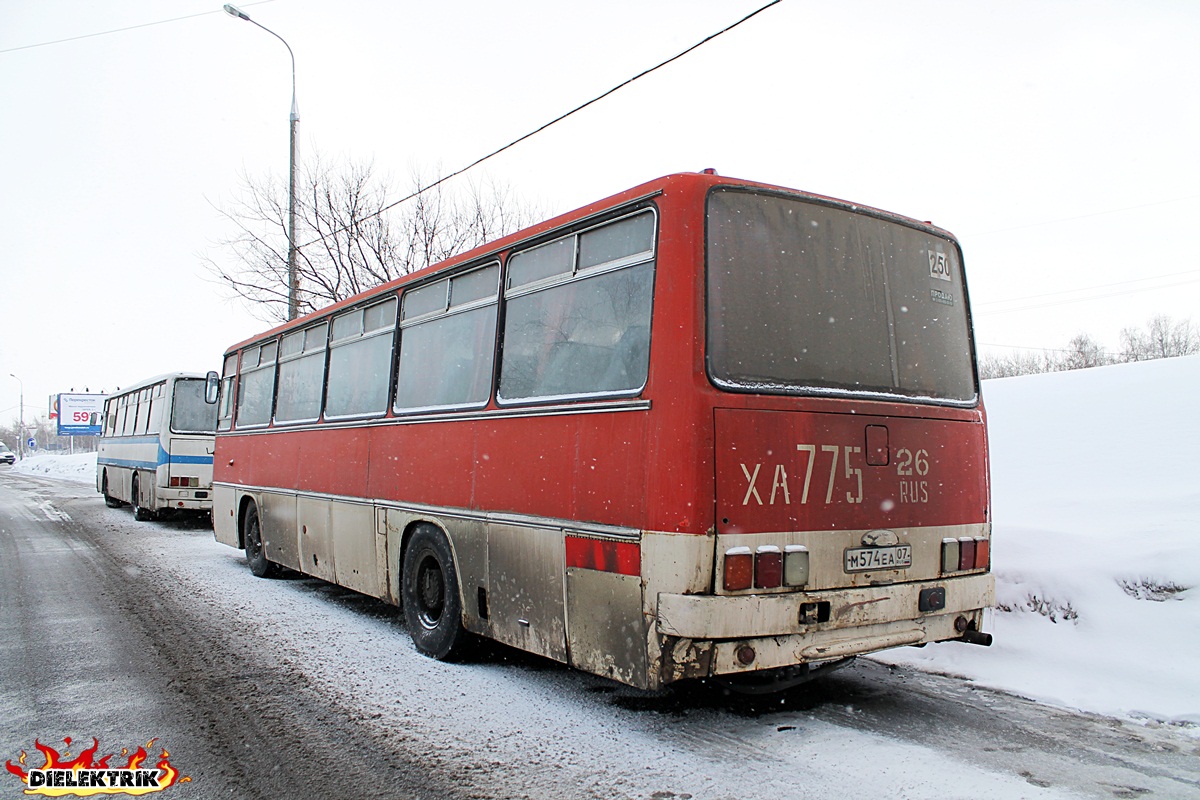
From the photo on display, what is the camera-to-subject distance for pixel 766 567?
4.11m

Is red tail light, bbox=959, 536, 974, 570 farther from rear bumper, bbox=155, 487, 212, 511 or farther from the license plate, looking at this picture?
rear bumper, bbox=155, 487, 212, 511

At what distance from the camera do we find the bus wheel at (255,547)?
10219 millimetres

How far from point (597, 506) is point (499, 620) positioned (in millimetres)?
1393

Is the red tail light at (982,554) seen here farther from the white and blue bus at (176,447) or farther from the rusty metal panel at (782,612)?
the white and blue bus at (176,447)

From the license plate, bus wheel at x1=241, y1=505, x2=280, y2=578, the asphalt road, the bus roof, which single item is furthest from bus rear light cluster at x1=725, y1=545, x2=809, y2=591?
bus wheel at x1=241, y1=505, x2=280, y2=578

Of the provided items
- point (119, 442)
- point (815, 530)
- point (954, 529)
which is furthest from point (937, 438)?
point (119, 442)

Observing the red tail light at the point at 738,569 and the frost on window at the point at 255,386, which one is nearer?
the red tail light at the point at 738,569

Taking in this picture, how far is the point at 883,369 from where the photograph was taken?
4.84m

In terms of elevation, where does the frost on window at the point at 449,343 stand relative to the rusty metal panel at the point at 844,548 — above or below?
above

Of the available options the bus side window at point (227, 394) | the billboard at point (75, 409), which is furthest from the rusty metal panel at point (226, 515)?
the billboard at point (75, 409)

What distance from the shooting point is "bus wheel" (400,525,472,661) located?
6020mm

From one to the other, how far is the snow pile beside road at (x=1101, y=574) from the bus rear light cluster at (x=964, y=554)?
1004 millimetres

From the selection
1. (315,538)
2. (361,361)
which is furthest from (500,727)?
(315,538)

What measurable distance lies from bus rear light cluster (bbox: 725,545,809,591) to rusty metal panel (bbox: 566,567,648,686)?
496mm
